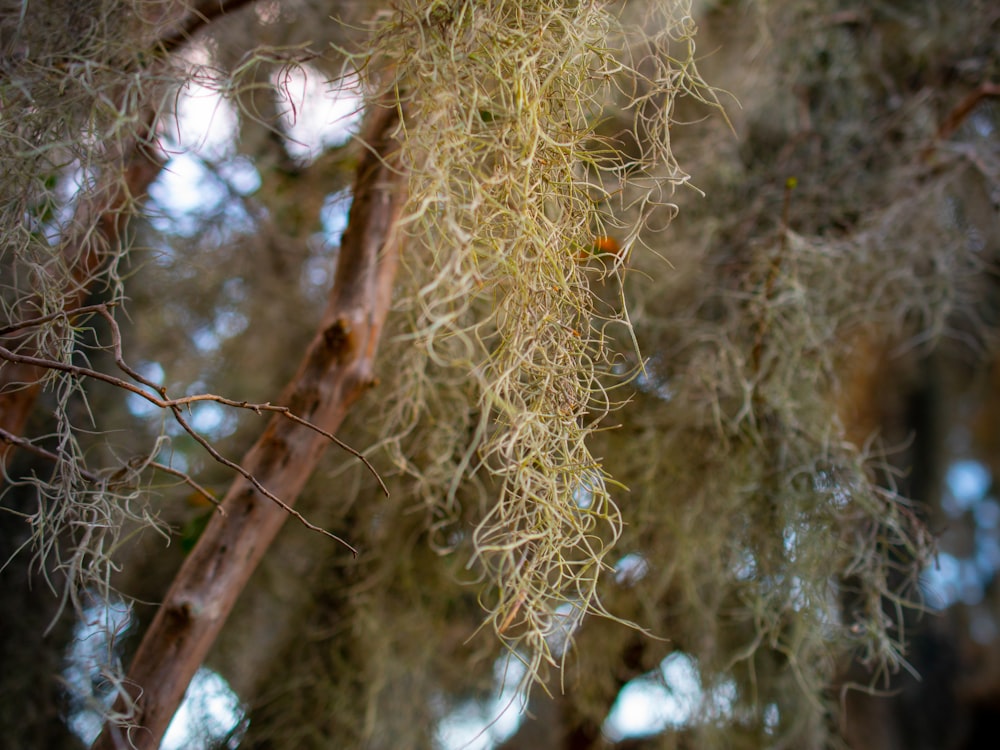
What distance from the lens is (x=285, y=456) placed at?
761 millimetres

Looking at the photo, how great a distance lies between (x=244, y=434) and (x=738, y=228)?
2.89 feet

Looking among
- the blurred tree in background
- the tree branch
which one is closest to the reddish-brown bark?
the blurred tree in background

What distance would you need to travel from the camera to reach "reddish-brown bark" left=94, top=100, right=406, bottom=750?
27.1 inches

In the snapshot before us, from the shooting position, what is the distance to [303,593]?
1.17 m

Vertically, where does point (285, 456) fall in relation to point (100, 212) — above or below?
below

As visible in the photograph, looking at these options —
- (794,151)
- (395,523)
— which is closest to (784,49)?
(794,151)

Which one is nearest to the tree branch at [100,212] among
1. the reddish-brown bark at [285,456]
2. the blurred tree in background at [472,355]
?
the blurred tree in background at [472,355]

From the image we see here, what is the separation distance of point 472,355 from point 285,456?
0.25 m

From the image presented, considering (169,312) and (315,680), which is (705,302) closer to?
(315,680)

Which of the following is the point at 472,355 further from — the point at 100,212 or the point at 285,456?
the point at 100,212

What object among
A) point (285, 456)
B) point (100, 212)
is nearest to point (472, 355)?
point (285, 456)

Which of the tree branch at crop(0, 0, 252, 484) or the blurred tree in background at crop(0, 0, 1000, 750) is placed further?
the tree branch at crop(0, 0, 252, 484)

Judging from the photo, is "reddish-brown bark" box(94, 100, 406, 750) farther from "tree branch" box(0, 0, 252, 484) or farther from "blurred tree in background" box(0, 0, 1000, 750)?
"tree branch" box(0, 0, 252, 484)

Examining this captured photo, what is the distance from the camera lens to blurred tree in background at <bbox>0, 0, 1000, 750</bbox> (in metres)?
0.58
